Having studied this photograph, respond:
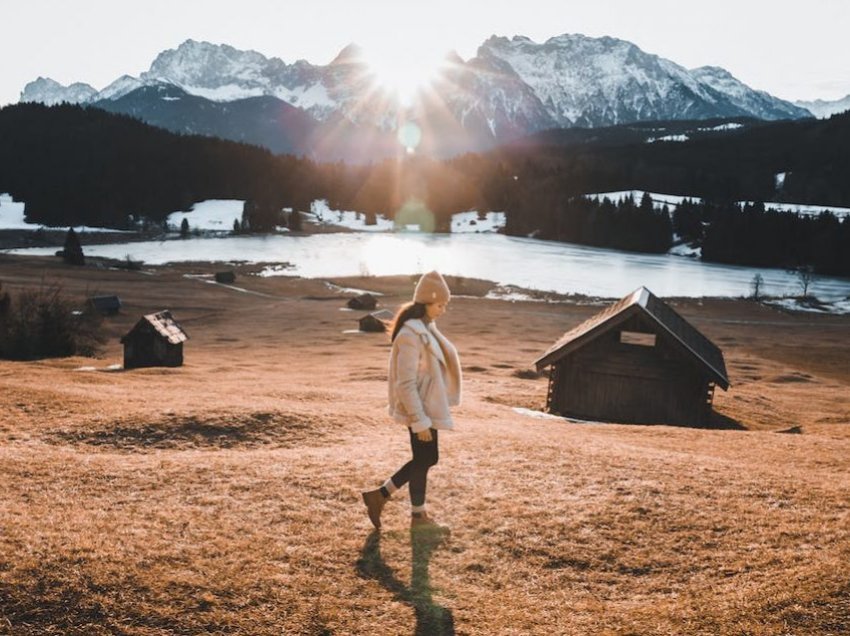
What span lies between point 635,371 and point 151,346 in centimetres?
3006

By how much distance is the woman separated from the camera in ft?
27.1

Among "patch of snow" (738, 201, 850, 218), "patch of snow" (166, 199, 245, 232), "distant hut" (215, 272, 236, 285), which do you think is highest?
"patch of snow" (738, 201, 850, 218)

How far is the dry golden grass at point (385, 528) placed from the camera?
6.96 meters

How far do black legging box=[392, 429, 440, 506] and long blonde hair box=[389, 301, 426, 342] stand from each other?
137 centimetres

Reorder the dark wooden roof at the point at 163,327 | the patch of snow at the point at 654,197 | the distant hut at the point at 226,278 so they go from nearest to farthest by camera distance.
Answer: the dark wooden roof at the point at 163,327 < the distant hut at the point at 226,278 < the patch of snow at the point at 654,197

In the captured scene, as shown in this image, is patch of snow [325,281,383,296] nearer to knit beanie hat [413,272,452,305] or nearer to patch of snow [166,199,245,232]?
knit beanie hat [413,272,452,305]

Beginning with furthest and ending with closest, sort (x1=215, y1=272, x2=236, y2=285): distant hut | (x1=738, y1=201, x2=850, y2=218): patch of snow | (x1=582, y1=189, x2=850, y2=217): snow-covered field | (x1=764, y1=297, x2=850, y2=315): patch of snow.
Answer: (x1=582, y1=189, x2=850, y2=217): snow-covered field, (x1=738, y1=201, x2=850, y2=218): patch of snow, (x1=215, y1=272, x2=236, y2=285): distant hut, (x1=764, y1=297, x2=850, y2=315): patch of snow

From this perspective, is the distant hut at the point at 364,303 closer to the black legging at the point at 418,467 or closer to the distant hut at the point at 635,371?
the distant hut at the point at 635,371

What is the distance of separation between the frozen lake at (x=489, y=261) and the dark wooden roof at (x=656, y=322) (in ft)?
228

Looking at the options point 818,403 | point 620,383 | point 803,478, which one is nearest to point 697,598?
point 803,478

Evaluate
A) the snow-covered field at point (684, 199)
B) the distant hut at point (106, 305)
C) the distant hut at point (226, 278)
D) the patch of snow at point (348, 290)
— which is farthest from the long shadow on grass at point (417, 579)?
the snow-covered field at point (684, 199)

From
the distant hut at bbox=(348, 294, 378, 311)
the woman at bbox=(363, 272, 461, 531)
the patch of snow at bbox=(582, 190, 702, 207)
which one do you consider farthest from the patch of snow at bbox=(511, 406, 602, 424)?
the patch of snow at bbox=(582, 190, 702, 207)

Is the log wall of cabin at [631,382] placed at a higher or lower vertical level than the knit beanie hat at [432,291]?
lower

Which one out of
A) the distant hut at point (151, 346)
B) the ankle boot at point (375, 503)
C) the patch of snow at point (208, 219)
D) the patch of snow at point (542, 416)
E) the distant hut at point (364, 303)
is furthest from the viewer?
the patch of snow at point (208, 219)
